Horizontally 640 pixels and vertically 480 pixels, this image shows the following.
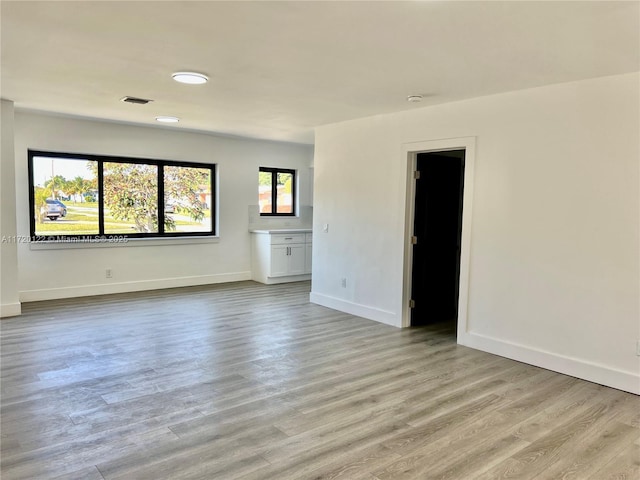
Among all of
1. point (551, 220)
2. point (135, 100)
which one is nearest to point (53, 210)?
point (135, 100)

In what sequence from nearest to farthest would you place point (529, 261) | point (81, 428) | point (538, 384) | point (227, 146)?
point (81, 428) < point (538, 384) < point (529, 261) < point (227, 146)

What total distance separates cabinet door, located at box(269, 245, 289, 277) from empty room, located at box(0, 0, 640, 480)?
943 millimetres

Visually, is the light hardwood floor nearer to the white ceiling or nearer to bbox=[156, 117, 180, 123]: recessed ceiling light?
the white ceiling

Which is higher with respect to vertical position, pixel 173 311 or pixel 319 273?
pixel 319 273

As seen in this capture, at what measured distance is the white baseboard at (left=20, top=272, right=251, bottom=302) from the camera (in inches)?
230

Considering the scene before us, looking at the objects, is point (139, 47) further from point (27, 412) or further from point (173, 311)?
point (173, 311)

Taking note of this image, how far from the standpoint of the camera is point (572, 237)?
3.56 meters

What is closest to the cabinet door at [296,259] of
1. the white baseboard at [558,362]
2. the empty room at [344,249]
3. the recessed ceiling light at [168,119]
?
the empty room at [344,249]

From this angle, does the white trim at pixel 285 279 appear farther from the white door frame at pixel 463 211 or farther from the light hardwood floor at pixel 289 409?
the white door frame at pixel 463 211

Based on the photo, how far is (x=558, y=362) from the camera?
12.1 feet

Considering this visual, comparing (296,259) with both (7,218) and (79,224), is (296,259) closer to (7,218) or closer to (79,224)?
(79,224)

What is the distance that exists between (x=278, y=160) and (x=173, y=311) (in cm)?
350

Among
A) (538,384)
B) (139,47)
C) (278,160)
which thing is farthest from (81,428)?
(278,160)

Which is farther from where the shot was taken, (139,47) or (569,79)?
(569,79)
